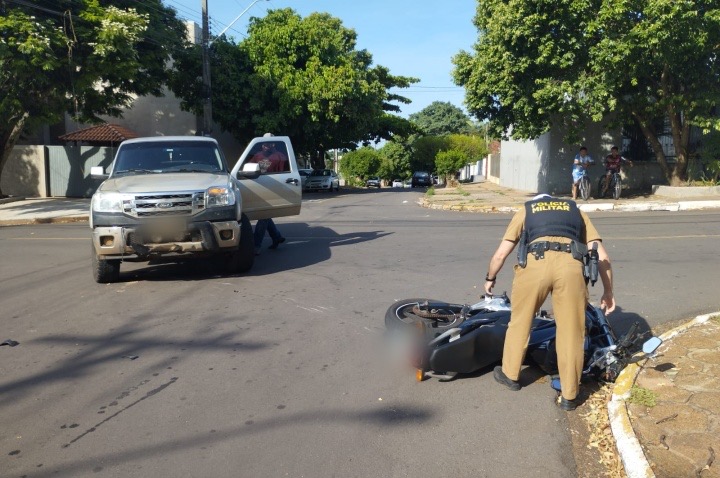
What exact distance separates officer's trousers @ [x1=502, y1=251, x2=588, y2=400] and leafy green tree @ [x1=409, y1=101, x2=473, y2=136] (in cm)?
9183

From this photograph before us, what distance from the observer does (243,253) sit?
938 cm

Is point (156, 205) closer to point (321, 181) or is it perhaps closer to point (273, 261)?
point (273, 261)

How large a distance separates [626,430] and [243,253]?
20.5 ft

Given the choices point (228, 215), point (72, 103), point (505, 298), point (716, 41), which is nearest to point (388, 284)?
point (228, 215)

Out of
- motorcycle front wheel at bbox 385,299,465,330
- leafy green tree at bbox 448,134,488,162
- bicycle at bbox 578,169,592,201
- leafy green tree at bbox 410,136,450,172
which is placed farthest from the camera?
leafy green tree at bbox 410,136,450,172

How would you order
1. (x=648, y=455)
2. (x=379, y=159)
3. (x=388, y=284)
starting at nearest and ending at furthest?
(x=648, y=455) < (x=388, y=284) < (x=379, y=159)

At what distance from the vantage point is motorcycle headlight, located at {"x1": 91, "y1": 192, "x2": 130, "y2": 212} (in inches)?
330

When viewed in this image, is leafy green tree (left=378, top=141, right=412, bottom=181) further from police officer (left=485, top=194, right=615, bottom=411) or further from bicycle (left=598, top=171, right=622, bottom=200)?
police officer (left=485, top=194, right=615, bottom=411)

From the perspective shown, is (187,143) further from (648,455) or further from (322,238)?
(648,455)

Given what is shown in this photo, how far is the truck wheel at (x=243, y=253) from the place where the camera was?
9320mm

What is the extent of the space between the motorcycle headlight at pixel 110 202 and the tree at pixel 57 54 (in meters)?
11.8

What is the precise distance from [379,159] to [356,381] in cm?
6197

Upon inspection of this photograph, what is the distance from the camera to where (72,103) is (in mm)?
21750

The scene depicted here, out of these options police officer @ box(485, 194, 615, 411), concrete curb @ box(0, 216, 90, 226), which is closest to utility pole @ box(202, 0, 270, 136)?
concrete curb @ box(0, 216, 90, 226)
